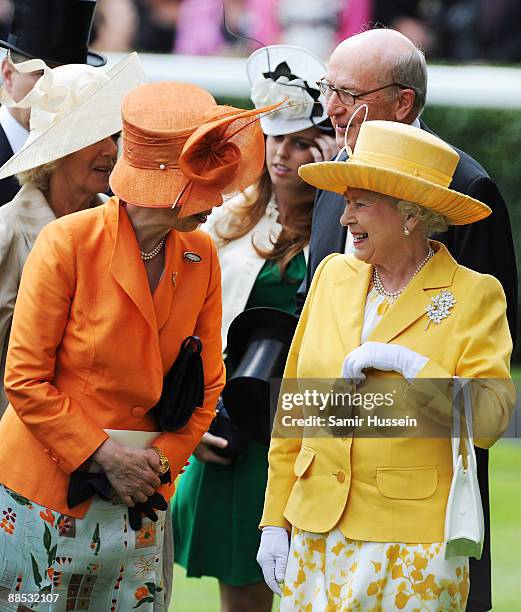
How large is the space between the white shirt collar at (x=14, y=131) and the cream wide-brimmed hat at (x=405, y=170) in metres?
1.76

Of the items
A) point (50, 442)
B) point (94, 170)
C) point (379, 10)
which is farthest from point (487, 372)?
point (379, 10)

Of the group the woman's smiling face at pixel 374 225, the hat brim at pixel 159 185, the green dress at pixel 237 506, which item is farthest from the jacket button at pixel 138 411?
the green dress at pixel 237 506

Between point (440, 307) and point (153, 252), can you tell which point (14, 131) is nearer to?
point (153, 252)

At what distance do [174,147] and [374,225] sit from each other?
24.7 inches

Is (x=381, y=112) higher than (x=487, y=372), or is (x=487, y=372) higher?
(x=381, y=112)

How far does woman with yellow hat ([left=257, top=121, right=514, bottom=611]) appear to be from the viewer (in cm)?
335

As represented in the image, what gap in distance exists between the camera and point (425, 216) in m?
3.54

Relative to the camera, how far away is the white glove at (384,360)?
3.34 m

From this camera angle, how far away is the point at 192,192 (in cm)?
370

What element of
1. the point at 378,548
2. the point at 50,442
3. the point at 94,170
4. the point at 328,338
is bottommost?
the point at 378,548

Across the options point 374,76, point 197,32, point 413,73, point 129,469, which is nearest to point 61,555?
point 129,469

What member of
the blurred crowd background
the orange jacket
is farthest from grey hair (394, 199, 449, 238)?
the blurred crowd background

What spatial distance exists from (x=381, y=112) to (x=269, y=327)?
878mm

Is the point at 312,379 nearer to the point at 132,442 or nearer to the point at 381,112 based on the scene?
the point at 132,442
